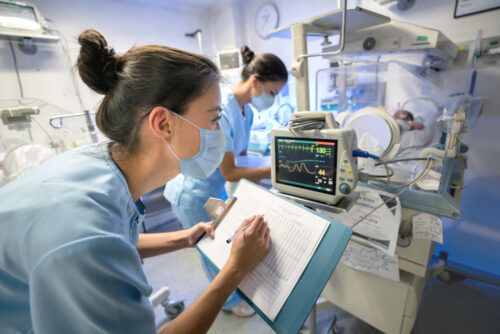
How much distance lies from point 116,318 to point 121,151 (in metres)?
0.44

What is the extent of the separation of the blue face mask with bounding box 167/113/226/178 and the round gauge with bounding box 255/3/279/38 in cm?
248

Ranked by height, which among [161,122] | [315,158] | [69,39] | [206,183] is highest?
[69,39]

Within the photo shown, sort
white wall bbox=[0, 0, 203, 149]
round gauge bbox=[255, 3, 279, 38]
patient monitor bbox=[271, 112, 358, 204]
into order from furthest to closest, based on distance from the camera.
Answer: round gauge bbox=[255, 3, 279, 38] < white wall bbox=[0, 0, 203, 149] < patient monitor bbox=[271, 112, 358, 204]

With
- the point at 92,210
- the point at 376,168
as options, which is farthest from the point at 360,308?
the point at 92,210

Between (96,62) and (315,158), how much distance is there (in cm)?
71

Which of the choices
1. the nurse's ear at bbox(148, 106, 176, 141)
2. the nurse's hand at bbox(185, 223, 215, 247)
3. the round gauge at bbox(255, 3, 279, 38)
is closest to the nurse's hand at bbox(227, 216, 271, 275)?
the nurse's hand at bbox(185, 223, 215, 247)

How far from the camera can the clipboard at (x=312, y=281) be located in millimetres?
583

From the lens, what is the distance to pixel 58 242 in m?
0.45

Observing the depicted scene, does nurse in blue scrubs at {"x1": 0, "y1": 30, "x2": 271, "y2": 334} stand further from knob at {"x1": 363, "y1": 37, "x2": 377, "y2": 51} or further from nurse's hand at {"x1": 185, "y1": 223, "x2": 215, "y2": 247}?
knob at {"x1": 363, "y1": 37, "x2": 377, "y2": 51}

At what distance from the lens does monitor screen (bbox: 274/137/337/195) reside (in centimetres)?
79

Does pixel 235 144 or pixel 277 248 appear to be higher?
pixel 235 144

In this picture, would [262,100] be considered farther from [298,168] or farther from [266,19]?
[266,19]

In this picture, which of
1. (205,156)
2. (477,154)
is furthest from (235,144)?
(477,154)

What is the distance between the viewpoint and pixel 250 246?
0.69m
